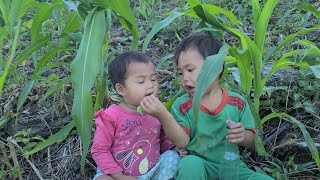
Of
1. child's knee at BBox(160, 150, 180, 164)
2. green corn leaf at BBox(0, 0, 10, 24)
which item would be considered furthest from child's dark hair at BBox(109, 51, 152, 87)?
green corn leaf at BBox(0, 0, 10, 24)

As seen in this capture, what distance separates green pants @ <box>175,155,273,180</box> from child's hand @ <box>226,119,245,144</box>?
0.16 m

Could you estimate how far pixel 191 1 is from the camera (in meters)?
2.45

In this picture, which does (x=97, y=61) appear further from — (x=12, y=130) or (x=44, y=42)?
(x=12, y=130)

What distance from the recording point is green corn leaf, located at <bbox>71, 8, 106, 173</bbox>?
202 centimetres

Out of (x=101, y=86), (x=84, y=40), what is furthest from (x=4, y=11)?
(x=84, y=40)

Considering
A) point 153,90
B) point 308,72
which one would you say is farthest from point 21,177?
point 308,72

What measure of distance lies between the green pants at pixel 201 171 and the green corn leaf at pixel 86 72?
1.34ft

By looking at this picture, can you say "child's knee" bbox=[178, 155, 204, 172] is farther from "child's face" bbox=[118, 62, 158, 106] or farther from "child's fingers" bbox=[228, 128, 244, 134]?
"child's face" bbox=[118, 62, 158, 106]

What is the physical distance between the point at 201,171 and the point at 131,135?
0.36 meters

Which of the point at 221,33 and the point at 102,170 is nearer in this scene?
the point at 102,170

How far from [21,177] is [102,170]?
0.62 metres

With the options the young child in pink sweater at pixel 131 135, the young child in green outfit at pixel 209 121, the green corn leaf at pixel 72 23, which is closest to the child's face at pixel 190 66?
the young child in green outfit at pixel 209 121

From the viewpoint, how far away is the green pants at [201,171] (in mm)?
2131

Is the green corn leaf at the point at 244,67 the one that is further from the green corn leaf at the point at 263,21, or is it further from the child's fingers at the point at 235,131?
the child's fingers at the point at 235,131
